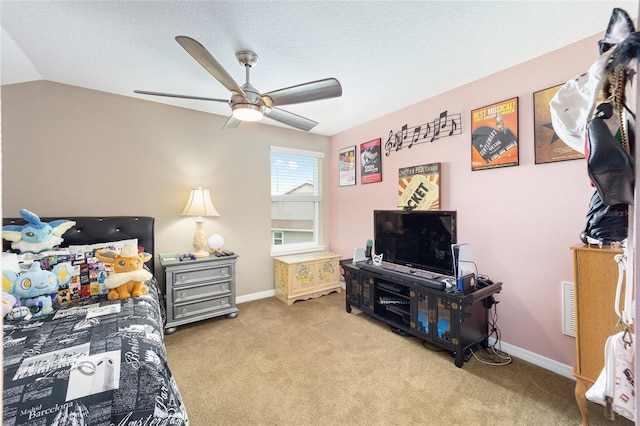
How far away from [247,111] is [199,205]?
1.43m

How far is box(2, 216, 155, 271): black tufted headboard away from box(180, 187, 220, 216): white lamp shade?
0.37 meters

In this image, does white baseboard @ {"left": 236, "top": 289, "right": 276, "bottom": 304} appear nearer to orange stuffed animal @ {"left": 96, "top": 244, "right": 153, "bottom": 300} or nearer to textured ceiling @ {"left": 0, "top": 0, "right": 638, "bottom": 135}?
orange stuffed animal @ {"left": 96, "top": 244, "right": 153, "bottom": 300}

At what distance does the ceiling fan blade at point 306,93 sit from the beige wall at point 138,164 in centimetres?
161

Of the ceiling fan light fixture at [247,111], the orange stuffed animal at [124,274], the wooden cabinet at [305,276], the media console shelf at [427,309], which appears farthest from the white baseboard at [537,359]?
the orange stuffed animal at [124,274]

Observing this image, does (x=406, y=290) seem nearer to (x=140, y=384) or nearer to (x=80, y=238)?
(x=140, y=384)

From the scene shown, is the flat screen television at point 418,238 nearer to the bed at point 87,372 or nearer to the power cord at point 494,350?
the power cord at point 494,350

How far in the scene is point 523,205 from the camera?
7.82 ft

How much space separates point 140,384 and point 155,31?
83.7 inches

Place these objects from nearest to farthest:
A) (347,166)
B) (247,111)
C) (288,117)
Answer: (247,111) < (288,117) < (347,166)

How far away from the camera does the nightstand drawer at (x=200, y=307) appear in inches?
115

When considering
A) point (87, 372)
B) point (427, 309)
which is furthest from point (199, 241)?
point (427, 309)

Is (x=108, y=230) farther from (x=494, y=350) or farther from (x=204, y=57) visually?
(x=494, y=350)

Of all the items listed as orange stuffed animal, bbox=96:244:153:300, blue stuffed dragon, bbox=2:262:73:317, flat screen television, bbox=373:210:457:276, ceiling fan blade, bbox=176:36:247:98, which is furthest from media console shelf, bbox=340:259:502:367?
blue stuffed dragon, bbox=2:262:73:317

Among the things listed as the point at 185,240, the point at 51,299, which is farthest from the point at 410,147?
the point at 51,299
